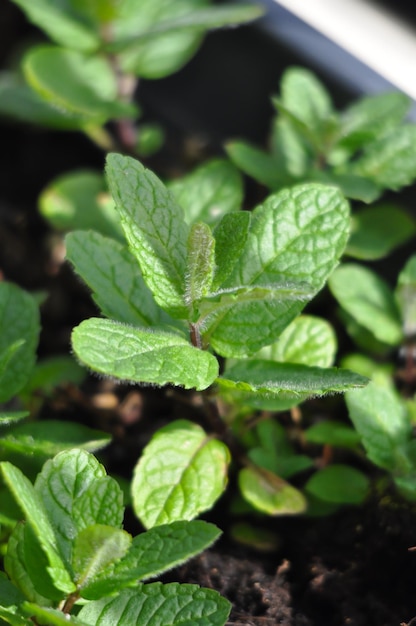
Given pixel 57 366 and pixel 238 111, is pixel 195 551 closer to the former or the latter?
pixel 57 366

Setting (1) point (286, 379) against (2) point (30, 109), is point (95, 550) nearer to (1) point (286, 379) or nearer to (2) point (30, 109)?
(1) point (286, 379)

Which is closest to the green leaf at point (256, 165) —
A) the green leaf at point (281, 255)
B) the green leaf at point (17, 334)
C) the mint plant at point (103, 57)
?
the mint plant at point (103, 57)

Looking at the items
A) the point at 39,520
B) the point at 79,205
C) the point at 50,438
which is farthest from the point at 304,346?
the point at 79,205

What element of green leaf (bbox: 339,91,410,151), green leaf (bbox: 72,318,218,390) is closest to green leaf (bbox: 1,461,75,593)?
green leaf (bbox: 72,318,218,390)

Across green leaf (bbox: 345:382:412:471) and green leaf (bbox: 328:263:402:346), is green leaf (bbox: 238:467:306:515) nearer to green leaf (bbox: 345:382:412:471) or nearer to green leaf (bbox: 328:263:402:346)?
green leaf (bbox: 345:382:412:471)

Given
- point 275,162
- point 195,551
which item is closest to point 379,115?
point 275,162

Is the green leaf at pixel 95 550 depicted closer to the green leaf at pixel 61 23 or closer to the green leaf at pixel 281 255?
the green leaf at pixel 281 255
